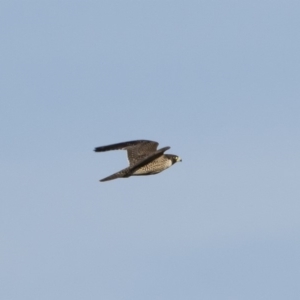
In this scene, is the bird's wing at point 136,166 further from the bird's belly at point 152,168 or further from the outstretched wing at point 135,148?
the outstretched wing at point 135,148

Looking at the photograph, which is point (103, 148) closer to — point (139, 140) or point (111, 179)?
point (139, 140)

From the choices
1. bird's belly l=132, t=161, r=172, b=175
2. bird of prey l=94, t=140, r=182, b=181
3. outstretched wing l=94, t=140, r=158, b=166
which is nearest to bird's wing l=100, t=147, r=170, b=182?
bird of prey l=94, t=140, r=182, b=181

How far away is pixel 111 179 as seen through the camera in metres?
23.9

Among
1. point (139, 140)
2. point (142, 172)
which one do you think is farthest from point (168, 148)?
point (139, 140)

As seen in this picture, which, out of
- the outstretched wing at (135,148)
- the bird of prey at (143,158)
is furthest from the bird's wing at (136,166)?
the outstretched wing at (135,148)

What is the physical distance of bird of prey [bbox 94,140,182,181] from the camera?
2481cm

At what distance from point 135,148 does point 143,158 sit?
129 centimetres

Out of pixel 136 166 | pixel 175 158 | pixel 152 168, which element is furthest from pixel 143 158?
pixel 136 166

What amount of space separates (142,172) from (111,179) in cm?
179

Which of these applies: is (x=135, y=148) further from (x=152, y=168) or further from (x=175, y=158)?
(x=152, y=168)

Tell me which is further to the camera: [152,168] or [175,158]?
[175,158]

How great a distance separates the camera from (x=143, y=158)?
26062mm

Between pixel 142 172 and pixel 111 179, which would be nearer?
Result: pixel 111 179

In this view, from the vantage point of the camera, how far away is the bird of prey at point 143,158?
977 inches
